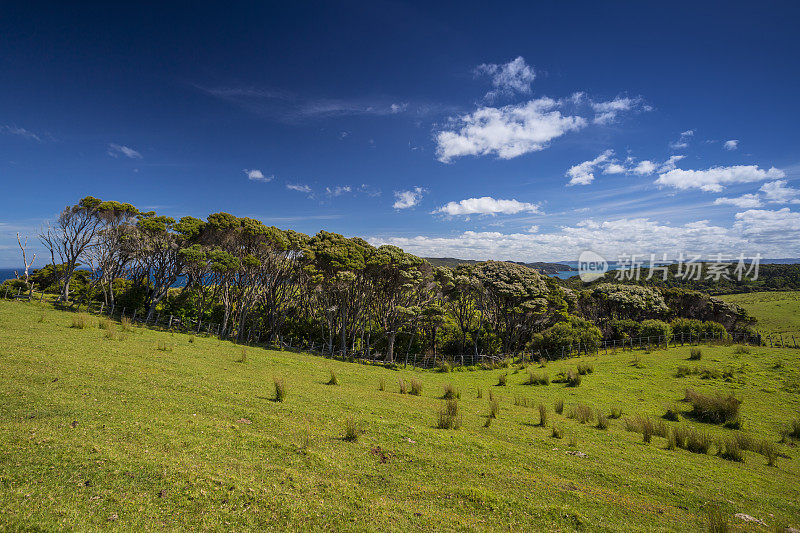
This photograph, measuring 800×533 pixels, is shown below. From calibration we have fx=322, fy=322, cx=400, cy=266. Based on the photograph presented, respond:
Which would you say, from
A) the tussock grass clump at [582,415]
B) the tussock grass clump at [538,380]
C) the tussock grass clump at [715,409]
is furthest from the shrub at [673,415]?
the tussock grass clump at [538,380]

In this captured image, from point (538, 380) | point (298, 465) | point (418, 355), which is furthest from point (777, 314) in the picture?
point (298, 465)

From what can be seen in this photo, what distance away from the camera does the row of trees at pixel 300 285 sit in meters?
27.9

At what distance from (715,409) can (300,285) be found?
28.8 metres

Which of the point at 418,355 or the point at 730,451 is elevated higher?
the point at 730,451

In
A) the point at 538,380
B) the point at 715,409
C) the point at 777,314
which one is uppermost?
the point at 777,314

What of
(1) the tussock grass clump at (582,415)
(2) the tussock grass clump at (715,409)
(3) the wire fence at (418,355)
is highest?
(2) the tussock grass clump at (715,409)

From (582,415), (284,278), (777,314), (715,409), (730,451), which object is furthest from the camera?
(777,314)

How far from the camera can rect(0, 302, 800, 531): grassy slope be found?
4.11 m

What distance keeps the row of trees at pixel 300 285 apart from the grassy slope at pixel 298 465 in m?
17.6

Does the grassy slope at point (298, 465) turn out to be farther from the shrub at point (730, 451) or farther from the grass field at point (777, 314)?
the grass field at point (777, 314)

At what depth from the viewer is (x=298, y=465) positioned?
5.47m

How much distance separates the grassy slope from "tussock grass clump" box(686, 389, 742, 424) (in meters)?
0.71

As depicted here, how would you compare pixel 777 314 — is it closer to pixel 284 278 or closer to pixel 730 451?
pixel 730 451

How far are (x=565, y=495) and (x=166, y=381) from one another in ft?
33.5
